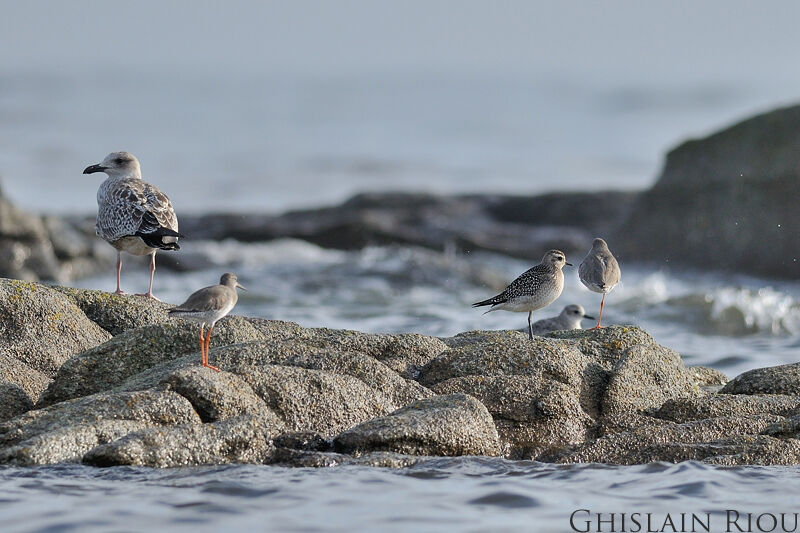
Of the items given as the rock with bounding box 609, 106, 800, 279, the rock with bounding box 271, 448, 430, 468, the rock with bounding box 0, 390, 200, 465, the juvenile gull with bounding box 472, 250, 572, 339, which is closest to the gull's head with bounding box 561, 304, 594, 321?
the juvenile gull with bounding box 472, 250, 572, 339

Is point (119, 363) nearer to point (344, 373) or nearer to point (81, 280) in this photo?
point (344, 373)

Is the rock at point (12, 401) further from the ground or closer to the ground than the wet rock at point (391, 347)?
closer to the ground

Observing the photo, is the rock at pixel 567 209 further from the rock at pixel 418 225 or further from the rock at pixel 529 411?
the rock at pixel 529 411

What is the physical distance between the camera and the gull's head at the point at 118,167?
11.8 metres

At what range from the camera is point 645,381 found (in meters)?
8.56

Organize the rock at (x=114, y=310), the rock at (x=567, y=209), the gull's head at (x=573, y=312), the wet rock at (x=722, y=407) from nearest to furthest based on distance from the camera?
1. the wet rock at (x=722, y=407)
2. the rock at (x=114, y=310)
3. the gull's head at (x=573, y=312)
4. the rock at (x=567, y=209)

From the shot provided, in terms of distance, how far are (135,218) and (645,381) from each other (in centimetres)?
513

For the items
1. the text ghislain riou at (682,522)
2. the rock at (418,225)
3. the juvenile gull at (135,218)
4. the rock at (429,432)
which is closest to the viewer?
the text ghislain riou at (682,522)

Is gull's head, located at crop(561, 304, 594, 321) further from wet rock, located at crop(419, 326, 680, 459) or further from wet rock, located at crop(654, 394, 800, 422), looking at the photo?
wet rock, located at crop(654, 394, 800, 422)

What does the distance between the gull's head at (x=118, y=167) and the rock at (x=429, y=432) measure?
223 inches

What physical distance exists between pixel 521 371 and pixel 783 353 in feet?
22.8

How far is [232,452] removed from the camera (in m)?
6.96

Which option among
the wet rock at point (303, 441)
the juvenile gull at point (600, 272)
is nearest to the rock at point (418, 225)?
the juvenile gull at point (600, 272)

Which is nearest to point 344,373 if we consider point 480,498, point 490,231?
point 480,498
